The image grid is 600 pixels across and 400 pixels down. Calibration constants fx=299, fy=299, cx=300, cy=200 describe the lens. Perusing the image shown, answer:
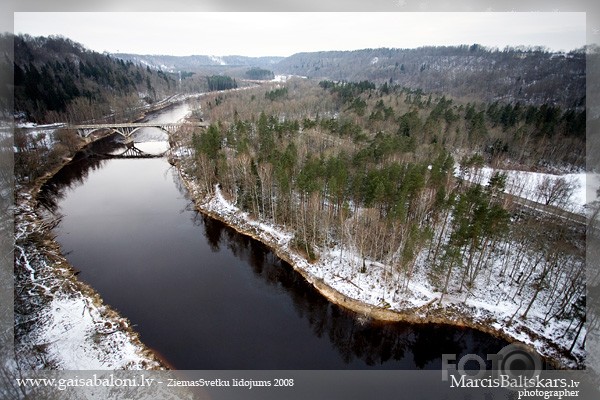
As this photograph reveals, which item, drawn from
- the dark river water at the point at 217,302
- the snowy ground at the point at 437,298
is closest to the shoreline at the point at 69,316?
the dark river water at the point at 217,302

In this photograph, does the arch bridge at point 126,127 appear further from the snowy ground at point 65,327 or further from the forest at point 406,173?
the snowy ground at point 65,327

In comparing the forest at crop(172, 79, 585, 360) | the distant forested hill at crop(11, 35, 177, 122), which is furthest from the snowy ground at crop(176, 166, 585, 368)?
the distant forested hill at crop(11, 35, 177, 122)

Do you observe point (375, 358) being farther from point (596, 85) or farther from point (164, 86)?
point (164, 86)

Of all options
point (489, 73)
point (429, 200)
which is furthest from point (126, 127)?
point (489, 73)

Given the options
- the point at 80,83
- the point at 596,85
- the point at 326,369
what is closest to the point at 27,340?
the point at 326,369

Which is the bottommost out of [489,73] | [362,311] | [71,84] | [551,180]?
[362,311]

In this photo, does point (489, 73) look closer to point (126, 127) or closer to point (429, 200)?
point (429, 200)

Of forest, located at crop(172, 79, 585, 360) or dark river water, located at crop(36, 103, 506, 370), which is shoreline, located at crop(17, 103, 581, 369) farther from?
forest, located at crop(172, 79, 585, 360)

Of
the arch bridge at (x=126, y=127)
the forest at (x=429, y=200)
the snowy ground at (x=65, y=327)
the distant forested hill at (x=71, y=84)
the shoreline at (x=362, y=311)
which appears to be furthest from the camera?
the distant forested hill at (x=71, y=84)
